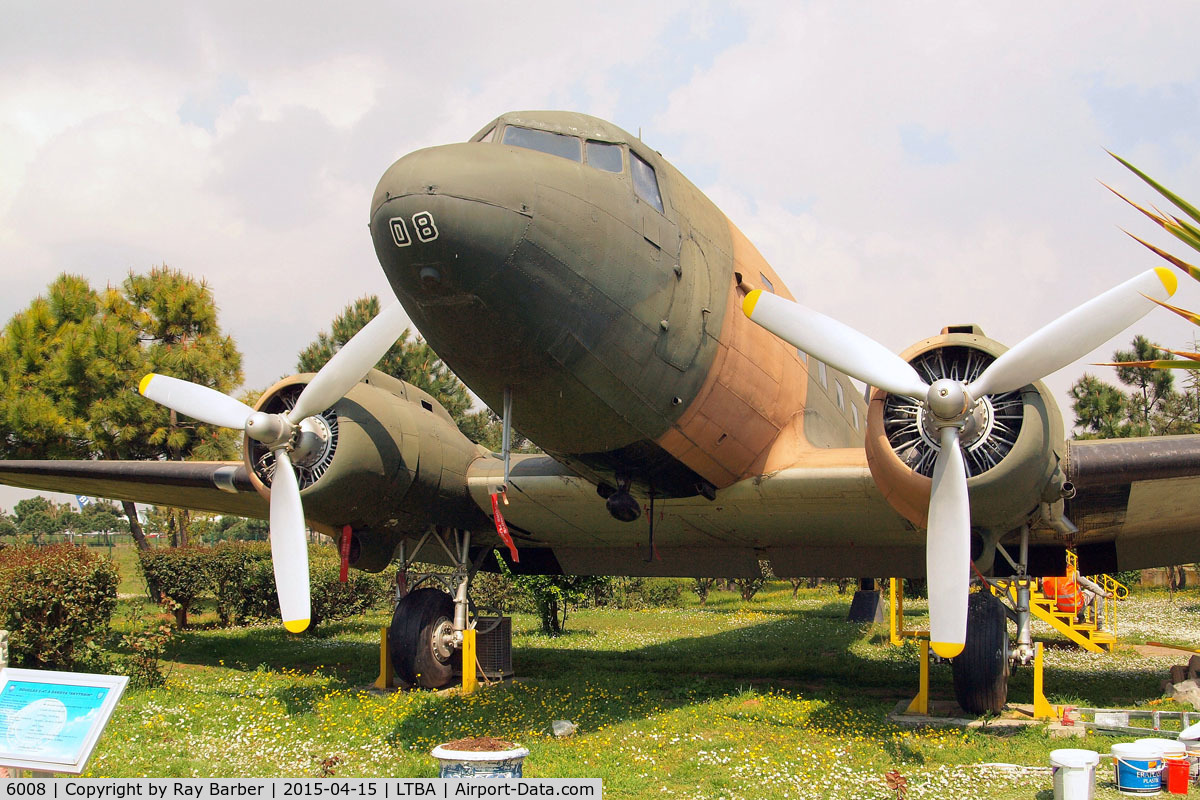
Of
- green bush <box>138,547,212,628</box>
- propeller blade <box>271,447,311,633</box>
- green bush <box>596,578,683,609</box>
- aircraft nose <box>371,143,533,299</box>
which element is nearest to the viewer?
aircraft nose <box>371,143,533,299</box>

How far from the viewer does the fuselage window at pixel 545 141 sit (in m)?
7.12

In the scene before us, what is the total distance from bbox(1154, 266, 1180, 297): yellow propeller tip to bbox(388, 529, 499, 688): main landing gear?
8.02 m

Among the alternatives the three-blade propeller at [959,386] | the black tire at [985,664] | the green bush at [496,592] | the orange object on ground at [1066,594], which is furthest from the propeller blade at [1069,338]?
the green bush at [496,592]

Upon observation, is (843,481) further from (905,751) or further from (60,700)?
(60,700)

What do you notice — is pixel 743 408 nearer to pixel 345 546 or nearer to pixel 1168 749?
pixel 1168 749

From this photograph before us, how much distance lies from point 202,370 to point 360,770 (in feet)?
67.6

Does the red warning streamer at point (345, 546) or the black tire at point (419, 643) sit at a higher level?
the red warning streamer at point (345, 546)

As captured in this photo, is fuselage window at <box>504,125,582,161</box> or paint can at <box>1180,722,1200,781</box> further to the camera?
fuselage window at <box>504,125,582,161</box>

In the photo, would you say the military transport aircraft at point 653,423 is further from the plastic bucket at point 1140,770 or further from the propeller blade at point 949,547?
the plastic bucket at point 1140,770

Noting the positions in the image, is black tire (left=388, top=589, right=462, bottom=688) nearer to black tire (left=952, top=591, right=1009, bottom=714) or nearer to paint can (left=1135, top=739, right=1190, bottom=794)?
black tire (left=952, top=591, right=1009, bottom=714)

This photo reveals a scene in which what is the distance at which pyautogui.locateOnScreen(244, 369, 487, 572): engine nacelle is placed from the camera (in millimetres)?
9680

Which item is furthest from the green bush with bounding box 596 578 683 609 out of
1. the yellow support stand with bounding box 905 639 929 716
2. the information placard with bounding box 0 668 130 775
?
the information placard with bounding box 0 668 130 775

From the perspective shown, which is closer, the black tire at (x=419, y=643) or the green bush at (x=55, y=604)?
the green bush at (x=55, y=604)

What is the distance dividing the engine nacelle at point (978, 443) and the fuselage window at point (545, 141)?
324 cm
